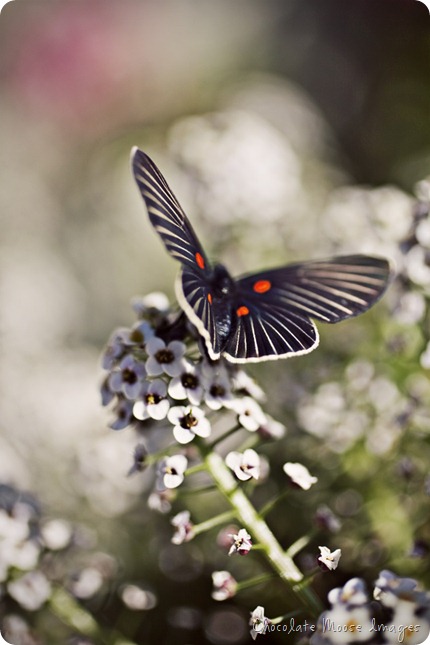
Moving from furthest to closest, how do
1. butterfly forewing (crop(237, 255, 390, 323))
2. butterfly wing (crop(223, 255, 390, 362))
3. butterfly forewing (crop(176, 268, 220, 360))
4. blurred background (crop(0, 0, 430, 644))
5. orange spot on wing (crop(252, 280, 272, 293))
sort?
blurred background (crop(0, 0, 430, 644)) → orange spot on wing (crop(252, 280, 272, 293)) → butterfly forewing (crop(237, 255, 390, 323)) → butterfly wing (crop(223, 255, 390, 362)) → butterfly forewing (crop(176, 268, 220, 360))

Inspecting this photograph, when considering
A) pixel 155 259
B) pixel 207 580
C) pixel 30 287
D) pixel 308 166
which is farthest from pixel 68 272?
pixel 207 580

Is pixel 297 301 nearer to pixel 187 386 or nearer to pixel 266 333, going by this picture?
pixel 266 333

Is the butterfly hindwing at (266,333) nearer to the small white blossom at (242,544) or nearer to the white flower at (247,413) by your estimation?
the white flower at (247,413)

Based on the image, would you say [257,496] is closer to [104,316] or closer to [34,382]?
[34,382]

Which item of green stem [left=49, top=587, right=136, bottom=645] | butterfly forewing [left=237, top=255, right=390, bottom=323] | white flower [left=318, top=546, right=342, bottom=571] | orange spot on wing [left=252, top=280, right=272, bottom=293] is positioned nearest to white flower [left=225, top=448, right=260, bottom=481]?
white flower [left=318, top=546, right=342, bottom=571]

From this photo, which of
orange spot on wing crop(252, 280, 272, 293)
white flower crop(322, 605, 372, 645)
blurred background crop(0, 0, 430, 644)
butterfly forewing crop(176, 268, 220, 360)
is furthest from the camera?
blurred background crop(0, 0, 430, 644)

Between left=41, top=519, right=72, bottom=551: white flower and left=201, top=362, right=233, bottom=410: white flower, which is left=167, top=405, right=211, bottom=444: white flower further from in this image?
left=41, top=519, right=72, bottom=551: white flower
